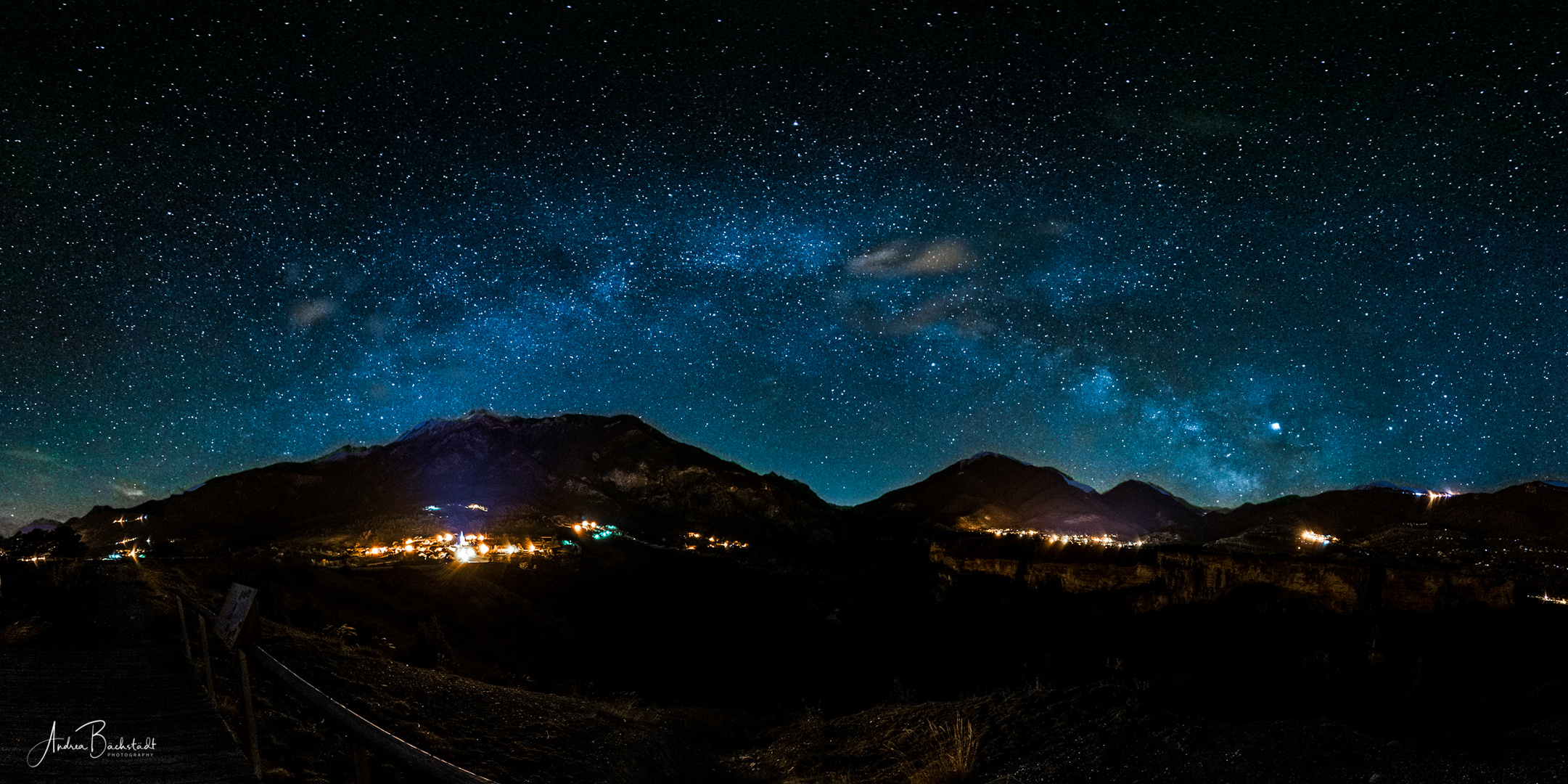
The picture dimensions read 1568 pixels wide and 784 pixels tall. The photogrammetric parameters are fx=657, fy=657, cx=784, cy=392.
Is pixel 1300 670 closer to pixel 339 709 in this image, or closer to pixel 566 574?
pixel 339 709

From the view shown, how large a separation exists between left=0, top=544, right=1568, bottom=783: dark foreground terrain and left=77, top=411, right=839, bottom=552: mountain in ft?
185

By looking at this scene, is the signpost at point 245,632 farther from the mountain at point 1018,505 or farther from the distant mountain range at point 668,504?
the mountain at point 1018,505

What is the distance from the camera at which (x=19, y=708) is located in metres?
6.80

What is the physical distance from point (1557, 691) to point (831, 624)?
92.3ft

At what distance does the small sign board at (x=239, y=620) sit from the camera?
17.8 ft

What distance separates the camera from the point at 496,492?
106 metres

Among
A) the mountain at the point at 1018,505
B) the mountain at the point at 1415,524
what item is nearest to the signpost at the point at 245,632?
the mountain at the point at 1415,524

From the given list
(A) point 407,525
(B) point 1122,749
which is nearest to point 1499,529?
(B) point 1122,749

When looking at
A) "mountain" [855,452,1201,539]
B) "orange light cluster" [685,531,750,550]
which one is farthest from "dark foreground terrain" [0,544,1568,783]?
"mountain" [855,452,1201,539]

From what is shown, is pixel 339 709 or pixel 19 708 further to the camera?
pixel 19 708

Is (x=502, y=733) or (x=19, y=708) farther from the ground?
(x=19, y=708)

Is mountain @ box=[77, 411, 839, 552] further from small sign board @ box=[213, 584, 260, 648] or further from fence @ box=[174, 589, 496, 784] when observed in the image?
fence @ box=[174, 589, 496, 784]

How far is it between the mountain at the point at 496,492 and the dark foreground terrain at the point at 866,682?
56.3 m

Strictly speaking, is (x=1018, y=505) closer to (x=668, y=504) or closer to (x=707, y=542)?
(x=668, y=504)
